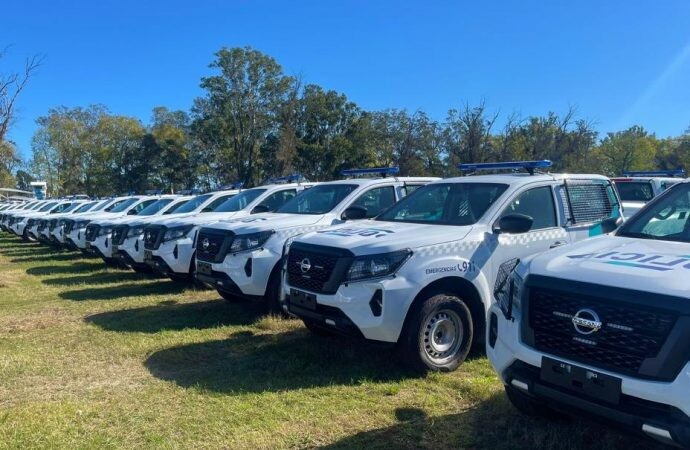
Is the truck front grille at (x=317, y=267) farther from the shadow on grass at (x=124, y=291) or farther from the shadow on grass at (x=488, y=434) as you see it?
the shadow on grass at (x=124, y=291)

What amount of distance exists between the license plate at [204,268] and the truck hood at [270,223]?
528 millimetres

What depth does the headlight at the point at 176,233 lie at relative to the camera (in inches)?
377

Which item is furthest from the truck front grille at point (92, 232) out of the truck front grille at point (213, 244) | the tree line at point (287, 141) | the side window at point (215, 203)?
the tree line at point (287, 141)

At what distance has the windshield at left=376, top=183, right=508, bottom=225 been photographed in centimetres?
584

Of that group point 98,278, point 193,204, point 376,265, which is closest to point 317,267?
point 376,265

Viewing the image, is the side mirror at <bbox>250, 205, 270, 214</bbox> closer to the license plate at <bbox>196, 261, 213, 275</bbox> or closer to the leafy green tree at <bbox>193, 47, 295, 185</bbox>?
the license plate at <bbox>196, 261, 213, 275</bbox>

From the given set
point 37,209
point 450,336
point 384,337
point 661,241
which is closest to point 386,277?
point 384,337

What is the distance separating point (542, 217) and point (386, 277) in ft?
6.84

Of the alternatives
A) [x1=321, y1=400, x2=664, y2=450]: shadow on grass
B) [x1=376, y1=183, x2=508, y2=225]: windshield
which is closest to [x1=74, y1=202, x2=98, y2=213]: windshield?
[x1=376, y1=183, x2=508, y2=225]: windshield

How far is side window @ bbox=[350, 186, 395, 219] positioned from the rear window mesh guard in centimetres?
254

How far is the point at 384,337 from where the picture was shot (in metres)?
4.91

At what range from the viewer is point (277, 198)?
33.7ft

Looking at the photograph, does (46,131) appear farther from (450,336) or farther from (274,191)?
(450,336)

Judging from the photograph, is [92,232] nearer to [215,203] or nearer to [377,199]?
[215,203]
